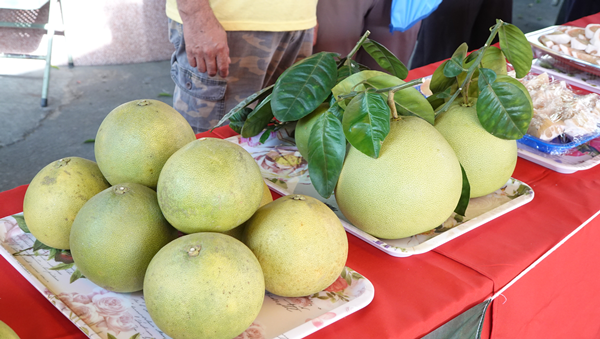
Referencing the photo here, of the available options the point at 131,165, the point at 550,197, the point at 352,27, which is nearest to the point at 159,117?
the point at 131,165

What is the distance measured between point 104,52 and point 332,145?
134 inches

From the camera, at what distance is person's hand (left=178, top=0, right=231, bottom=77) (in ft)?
4.00

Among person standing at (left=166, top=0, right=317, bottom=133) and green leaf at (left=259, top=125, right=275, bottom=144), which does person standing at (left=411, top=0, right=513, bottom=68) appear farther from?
green leaf at (left=259, top=125, right=275, bottom=144)

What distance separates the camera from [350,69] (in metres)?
0.82

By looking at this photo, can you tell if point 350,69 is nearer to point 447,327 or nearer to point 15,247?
point 447,327

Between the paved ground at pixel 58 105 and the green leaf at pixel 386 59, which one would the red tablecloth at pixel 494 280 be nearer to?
the green leaf at pixel 386 59

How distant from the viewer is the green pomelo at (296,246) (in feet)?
1.70

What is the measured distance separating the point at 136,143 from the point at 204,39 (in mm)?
740

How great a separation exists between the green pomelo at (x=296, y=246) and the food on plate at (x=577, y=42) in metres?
1.25

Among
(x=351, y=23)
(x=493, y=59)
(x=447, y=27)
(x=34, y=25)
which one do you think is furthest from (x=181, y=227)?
(x=34, y=25)

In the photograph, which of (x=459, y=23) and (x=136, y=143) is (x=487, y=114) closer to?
(x=136, y=143)

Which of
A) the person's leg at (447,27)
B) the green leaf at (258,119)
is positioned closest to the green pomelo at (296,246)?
the green leaf at (258,119)

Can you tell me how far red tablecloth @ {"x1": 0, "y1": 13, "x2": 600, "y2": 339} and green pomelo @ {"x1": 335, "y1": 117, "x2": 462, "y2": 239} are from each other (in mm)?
68

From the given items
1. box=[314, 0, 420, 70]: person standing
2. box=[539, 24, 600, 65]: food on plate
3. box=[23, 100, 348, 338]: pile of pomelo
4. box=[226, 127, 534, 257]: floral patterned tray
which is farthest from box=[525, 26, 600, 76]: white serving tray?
box=[23, 100, 348, 338]: pile of pomelo
